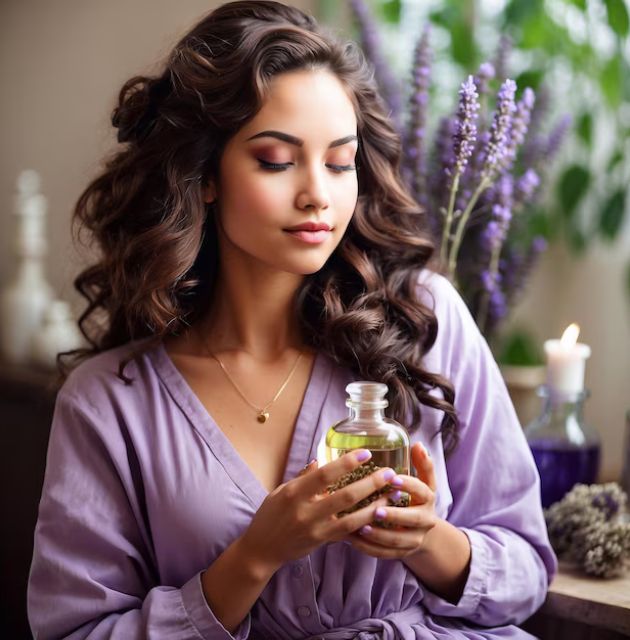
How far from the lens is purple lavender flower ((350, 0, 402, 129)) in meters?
1.60

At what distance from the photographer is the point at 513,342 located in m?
1.98

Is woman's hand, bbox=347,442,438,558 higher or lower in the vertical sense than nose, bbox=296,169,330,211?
lower

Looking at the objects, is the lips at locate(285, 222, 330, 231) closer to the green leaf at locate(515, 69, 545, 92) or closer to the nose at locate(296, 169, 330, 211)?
the nose at locate(296, 169, 330, 211)

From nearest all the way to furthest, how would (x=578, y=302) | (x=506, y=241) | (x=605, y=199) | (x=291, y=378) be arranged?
(x=291, y=378) < (x=506, y=241) < (x=605, y=199) < (x=578, y=302)

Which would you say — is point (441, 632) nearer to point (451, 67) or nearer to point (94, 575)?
point (94, 575)

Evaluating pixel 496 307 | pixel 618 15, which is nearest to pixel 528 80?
pixel 618 15

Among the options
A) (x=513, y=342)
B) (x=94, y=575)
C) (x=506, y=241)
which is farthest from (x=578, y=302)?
(x=94, y=575)

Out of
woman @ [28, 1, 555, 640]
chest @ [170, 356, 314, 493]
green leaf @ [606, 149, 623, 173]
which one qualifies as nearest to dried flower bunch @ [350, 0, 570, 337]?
woman @ [28, 1, 555, 640]

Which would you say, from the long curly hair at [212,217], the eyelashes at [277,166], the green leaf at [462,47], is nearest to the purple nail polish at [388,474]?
the long curly hair at [212,217]

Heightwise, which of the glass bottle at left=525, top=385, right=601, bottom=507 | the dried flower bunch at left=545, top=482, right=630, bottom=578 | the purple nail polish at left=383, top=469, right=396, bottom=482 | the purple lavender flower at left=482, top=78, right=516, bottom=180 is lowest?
the dried flower bunch at left=545, top=482, right=630, bottom=578

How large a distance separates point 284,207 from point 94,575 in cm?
53

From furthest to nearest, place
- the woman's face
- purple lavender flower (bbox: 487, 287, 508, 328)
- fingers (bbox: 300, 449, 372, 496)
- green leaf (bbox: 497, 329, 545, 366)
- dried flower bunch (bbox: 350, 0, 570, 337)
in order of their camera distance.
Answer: green leaf (bbox: 497, 329, 545, 366) → purple lavender flower (bbox: 487, 287, 508, 328) → dried flower bunch (bbox: 350, 0, 570, 337) → the woman's face → fingers (bbox: 300, 449, 372, 496)

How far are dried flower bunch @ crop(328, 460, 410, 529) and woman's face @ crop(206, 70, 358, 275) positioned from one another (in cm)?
30

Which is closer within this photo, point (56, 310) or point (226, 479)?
point (226, 479)
